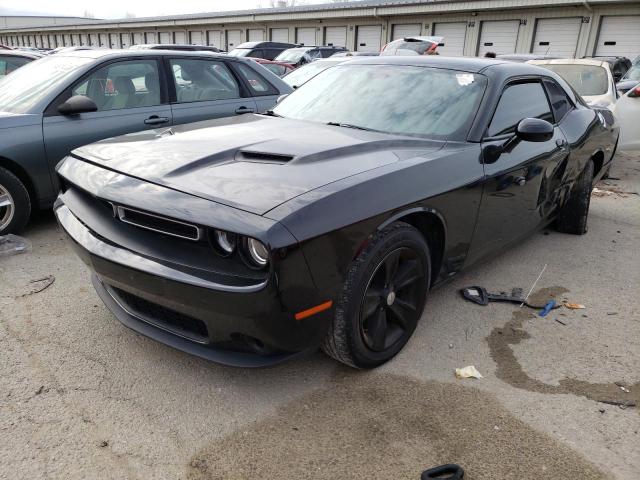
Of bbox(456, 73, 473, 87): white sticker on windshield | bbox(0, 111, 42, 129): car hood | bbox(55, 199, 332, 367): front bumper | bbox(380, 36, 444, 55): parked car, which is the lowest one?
bbox(55, 199, 332, 367): front bumper

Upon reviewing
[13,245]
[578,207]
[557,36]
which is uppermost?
[557,36]

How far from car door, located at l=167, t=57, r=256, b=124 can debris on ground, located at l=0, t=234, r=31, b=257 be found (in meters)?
1.78

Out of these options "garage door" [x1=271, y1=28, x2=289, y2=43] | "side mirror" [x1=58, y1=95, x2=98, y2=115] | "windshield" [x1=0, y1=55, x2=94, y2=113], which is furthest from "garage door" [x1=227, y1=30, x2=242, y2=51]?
"side mirror" [x1=58, y1=95, x2=98, y2=115]

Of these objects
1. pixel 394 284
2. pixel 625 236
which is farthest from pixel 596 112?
pixel 394 284

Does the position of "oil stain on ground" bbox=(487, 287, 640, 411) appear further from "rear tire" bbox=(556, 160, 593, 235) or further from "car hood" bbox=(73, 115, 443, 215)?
"rear tire" bbox=(556, 160, 593, 235)

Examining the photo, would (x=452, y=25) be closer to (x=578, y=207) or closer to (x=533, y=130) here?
(x=578, y=207)

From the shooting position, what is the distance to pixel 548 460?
2.14m

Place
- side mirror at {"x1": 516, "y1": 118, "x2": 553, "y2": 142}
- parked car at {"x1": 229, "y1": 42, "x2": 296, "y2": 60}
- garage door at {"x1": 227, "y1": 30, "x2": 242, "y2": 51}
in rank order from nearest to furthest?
1. side mirror at {"x1": 516, "y1": 118, "x2": 553, "y2": 142}
2. parked car at {"x1": 229, "y1": 42, "x2": 296, "y2": 60}
3. garage door at {"x1": 227, "y1": 30, "x2": 242, "y2": 51}

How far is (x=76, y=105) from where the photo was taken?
14.3ft

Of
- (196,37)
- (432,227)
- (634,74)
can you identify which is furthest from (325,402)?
(196,37)

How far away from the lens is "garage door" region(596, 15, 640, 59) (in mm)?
19422

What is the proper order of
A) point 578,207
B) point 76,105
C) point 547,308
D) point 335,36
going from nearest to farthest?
point 547,308 → point 76,105 → point 578,207 → point 335,36

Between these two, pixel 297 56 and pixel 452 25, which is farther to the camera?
pixel 452 25

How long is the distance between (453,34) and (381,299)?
24.7 m
